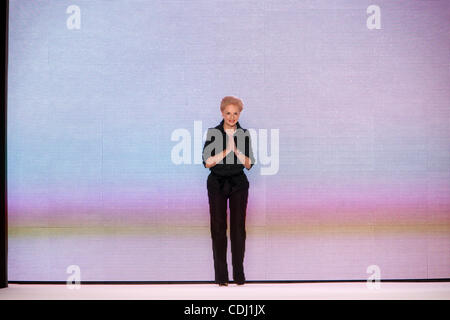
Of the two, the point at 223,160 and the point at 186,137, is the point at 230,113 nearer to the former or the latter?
the point at 223,160

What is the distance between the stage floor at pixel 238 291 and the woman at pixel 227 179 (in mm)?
308

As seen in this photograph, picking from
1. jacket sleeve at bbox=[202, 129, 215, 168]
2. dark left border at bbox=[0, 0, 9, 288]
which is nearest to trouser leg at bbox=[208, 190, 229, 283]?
jacket sleeve at bbox=[202, 129, 215, 168]

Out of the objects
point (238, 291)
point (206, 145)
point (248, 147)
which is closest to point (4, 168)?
point (206, 145)

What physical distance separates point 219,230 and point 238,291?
0.51 m

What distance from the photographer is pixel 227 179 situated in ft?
14.0

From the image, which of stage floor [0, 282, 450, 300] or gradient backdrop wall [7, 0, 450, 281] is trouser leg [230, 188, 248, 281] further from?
gradient backdrop wall [7, 0, 450, 281]

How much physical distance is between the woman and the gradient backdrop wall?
1.43 ft

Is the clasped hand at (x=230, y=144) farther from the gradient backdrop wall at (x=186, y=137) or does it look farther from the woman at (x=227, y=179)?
the gradient backdrop wall at (x=186, y=137)

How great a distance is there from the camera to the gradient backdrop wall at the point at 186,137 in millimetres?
4695

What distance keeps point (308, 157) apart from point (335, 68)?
0.84 meters

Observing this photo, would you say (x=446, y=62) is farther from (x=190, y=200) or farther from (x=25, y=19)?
(x=25, y=19)

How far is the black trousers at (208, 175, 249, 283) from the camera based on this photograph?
424 centimetres

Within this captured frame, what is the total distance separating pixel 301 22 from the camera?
4.73 metres
